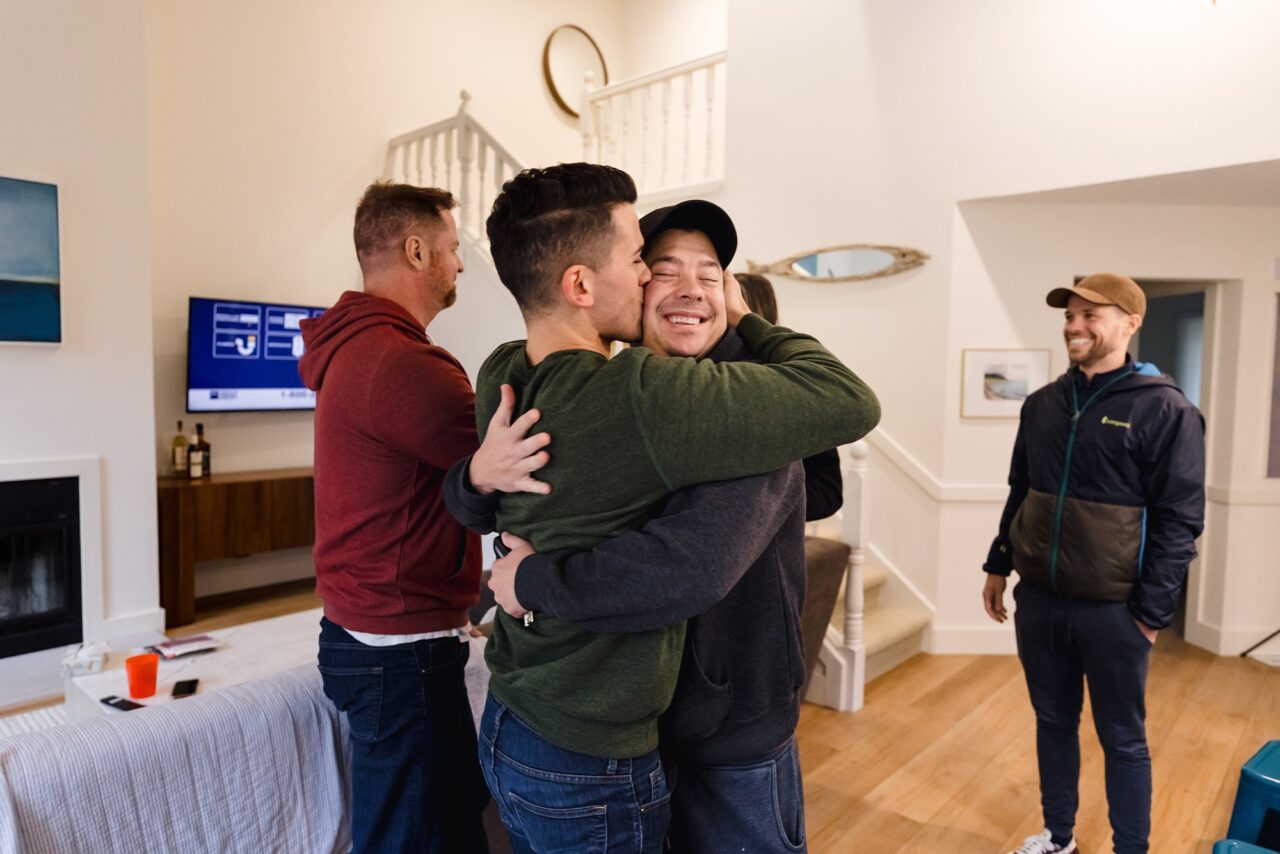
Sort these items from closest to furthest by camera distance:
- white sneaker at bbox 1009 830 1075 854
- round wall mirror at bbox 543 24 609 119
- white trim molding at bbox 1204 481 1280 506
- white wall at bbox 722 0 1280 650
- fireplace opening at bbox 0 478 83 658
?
white sneaker at bbox 1009 830 1075 854 < fireplace opening at bbox 0 478 83 658 < white wall at bbox 722 0 1280 650 < white trim molding at bbox 1204 481 1280 506 < round wall mirror at bbox 543 24 609 119

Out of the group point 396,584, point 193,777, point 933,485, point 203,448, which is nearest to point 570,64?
point 203,448

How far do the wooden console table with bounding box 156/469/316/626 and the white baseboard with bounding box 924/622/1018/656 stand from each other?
3.42 m

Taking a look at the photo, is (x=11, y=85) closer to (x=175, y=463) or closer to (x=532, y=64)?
(x=175, y=463)

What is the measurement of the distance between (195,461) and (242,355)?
719 mm

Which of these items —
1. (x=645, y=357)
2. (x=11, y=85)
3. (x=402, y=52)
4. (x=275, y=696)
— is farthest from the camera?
(x=402, y=52)

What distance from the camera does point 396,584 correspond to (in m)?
1.45

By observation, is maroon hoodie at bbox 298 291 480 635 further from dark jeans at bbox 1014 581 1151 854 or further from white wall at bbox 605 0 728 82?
white wall at bbox 605 0 728 82

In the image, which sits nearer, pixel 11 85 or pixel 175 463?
pixel 11 85

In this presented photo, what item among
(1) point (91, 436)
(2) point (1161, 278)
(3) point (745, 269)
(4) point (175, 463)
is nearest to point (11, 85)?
(1) point (91, 436)

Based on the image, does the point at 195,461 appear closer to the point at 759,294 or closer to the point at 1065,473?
the point at 759,294

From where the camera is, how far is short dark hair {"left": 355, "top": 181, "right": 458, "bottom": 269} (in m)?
1.59

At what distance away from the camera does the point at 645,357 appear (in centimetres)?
94

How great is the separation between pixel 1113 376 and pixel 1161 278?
2.57 meters

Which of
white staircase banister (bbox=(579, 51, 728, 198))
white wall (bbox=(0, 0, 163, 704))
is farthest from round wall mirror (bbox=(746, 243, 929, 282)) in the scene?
white wall (bbox=(0, 0, 163, 704))
